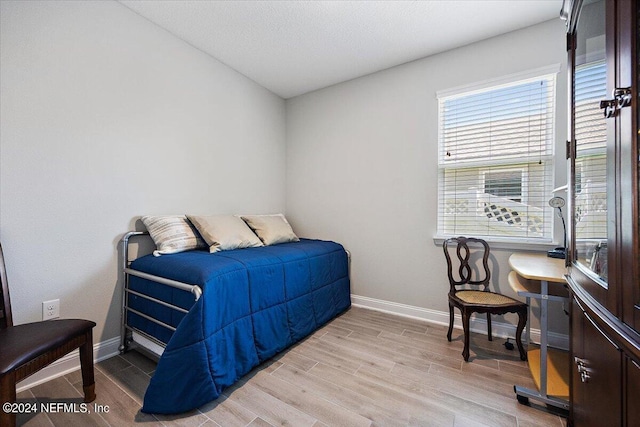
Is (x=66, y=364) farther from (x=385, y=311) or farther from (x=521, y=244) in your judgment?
(x=521, y=244)

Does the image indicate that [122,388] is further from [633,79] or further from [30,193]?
[633,79]

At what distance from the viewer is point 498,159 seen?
2385mm

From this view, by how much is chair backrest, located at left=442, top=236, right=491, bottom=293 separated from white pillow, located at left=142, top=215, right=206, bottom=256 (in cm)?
222

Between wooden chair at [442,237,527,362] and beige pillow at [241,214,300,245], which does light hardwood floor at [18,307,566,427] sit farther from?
beige pillow at [241,214,300,245]

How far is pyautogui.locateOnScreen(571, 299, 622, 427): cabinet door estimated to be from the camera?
77 centimetres

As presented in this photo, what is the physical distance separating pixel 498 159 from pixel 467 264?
0.98 metres

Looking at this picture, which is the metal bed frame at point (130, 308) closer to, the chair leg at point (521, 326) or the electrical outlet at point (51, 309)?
→ the electrical outlet at point (51, 309)

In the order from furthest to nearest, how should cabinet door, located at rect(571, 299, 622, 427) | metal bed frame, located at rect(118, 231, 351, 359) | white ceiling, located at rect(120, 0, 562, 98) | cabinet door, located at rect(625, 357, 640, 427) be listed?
1. white ceiling, located at rect(120, 0, 562, 98)
2. metal bed frame, located at rect(118, 231, 351, 359)
3. cabinet door, located at rect(571, 299, 622, 427)
4. cabinet door, located at rect(625, 357, 640, 427)

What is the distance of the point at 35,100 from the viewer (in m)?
1.66

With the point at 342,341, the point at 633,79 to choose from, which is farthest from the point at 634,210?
the point at 342,341

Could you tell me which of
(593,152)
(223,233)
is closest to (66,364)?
(223,233)

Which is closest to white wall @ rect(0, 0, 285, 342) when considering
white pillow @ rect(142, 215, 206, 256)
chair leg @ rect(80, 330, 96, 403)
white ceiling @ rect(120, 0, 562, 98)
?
white pillow @ rect(142, 215, 206, 256)

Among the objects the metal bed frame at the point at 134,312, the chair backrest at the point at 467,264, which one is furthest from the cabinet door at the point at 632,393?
the metal bed frame at the point at 134,312

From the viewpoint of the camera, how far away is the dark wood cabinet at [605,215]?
2.27 ft
